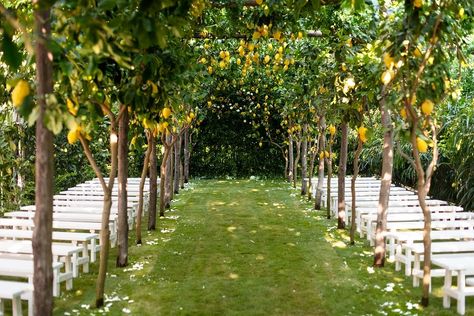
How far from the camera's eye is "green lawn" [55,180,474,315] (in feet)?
17.2

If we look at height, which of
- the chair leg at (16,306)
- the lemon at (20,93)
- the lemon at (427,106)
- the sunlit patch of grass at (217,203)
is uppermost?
the lemon at (427,106)

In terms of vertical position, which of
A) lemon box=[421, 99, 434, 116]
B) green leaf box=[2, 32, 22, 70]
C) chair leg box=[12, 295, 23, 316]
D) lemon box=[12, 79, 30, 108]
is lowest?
chair leg box=[12, 295, 23, 316]

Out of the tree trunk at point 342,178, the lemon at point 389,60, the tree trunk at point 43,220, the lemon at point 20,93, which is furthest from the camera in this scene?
the tree trunk at point 342,178

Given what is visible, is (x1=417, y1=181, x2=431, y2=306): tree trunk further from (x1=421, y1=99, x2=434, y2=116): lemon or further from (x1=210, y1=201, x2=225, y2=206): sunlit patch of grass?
(x1=210, y1=201, x2=225, y2=206): sunlit patch of grass

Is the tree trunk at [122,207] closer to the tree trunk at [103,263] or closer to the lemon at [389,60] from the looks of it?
the tree trunk at [103,263]

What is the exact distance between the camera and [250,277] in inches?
249

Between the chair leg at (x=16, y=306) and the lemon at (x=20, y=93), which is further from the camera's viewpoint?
the chair leg at (x=16, y=306)

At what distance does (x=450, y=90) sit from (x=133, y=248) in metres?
4.98

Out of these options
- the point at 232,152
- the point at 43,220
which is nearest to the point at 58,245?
the point at 43,220

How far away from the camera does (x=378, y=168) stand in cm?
1648

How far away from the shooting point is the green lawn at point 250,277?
5253 millimetres

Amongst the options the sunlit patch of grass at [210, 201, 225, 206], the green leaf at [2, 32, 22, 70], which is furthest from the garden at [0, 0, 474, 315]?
the sunlit patch of grass at [210, 201, 225, 206]

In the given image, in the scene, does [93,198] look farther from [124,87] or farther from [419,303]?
[419,303]

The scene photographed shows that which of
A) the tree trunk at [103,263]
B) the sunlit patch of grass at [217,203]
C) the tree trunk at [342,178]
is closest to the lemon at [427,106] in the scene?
the tree trunk at [103,263]
